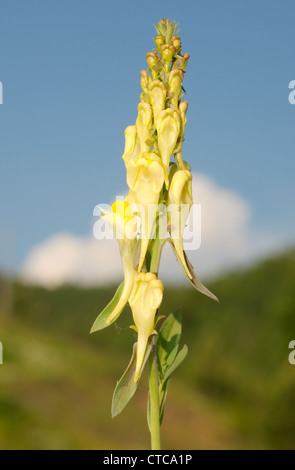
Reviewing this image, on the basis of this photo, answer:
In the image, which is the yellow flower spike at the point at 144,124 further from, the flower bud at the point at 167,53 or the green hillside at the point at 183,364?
the green hillside at the point at 183,364

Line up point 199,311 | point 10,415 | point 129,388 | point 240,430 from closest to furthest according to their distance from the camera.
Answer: point 129,388, point 10,415, point 240,430, point 199,311

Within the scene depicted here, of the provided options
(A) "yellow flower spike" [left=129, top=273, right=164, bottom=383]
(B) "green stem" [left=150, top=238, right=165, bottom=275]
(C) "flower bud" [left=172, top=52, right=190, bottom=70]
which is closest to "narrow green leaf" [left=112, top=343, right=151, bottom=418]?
(A) "yellow flower spike" [left=129, top=273, right=164, bottom=383]

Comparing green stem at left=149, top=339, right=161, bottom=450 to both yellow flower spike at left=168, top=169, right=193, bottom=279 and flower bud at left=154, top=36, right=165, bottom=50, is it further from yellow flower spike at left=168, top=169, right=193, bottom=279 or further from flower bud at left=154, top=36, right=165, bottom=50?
flower bud at left=154, top=36, right=165, bottom=50

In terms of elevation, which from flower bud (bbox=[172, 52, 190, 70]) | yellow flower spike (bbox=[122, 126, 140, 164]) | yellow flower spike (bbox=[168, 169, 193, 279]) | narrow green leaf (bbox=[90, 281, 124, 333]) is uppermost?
flower bud (bbox=[172, 52, 190, 70])
